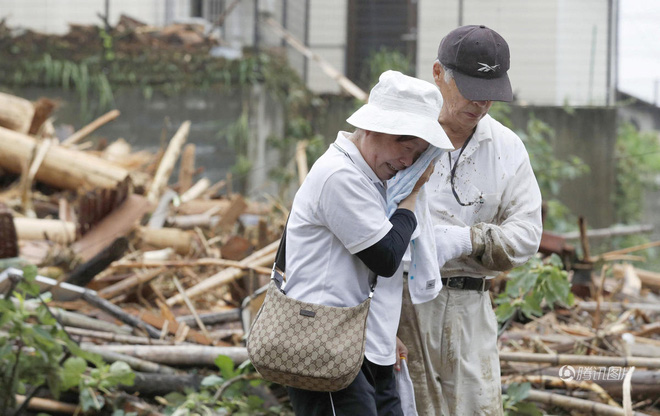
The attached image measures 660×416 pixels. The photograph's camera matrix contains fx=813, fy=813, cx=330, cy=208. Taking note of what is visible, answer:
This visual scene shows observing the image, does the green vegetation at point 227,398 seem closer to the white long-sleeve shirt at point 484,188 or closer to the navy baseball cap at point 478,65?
the white long-sleeve shirt at point 484,188

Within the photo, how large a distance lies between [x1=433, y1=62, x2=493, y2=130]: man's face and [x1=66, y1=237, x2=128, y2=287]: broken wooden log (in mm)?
3153

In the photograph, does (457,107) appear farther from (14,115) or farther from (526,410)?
(14,115)

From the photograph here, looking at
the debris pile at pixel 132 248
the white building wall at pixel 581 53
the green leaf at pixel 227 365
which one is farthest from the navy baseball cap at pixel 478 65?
the white building wall at pixel 581 53

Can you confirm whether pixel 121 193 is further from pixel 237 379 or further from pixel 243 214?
pixel 237 379

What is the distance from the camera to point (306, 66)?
13562mm

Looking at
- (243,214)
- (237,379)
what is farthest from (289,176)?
(237,379)

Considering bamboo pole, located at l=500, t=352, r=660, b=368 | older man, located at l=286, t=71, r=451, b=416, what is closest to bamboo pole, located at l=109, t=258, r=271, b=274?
bamboo pole, located at l=500, t=352, r=660, b=368

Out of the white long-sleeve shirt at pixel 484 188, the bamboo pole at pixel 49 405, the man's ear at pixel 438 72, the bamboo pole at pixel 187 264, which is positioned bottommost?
the bamboo pole at pixel 49 405

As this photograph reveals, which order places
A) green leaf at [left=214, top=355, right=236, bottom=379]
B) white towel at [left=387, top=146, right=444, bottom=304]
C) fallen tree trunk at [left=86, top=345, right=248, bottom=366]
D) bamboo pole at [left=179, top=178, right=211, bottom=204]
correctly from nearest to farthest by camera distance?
white towel at [left=387, top=146, right=444, bottom=304] < green leaf at [left=214, top=355, right=236, bottom=379] < fallen tree trunk at [left=86, top=345, right=248, bottom=366] < bamboo pole at [left=179, top=178, right=211, bottom=204]

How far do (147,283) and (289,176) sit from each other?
3.69 m

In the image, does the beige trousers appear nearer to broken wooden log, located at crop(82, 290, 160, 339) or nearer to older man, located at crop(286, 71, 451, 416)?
older man, located at crop(286, 71, 451, 416)

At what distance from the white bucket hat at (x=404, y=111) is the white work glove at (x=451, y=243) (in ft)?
1.55

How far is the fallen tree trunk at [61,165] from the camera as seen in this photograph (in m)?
8.30

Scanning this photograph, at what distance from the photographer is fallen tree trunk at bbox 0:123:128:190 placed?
27.2 ft
